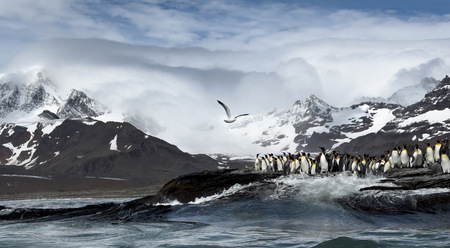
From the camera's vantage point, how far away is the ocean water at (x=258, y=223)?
29.1 m

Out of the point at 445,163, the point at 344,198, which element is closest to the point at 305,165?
the point at 445,163

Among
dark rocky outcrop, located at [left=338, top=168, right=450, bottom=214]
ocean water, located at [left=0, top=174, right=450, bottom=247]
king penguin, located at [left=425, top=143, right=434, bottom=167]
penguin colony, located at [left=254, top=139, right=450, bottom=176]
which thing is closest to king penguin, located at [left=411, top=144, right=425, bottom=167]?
penguin colony, located at [left=254, top=139, right=450, bottom=176]

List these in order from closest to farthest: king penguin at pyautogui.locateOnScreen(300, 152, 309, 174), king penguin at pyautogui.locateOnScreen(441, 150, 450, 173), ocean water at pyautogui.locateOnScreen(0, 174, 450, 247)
→ 1. ocean water at pyautogui.locateOnScreen(0, 174, 450, 247)
2. king penguin at pyautogui.locateOnScreen(441, 150, 450, 173)
3. king penguin at pyautogui.locateOnScreen(300, 152, 309, 174)

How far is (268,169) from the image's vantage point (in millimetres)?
58688

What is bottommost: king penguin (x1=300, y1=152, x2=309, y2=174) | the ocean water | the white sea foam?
the ocean water

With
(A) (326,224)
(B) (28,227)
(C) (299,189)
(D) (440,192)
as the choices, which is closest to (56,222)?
(B) (28,227)

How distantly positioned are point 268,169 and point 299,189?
56.6 ft

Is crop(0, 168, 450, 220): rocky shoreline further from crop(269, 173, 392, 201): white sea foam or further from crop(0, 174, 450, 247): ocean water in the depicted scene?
crop(269, 173, 392, 201): white sea foam

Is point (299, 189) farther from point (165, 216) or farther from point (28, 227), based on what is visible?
point (28, 227)

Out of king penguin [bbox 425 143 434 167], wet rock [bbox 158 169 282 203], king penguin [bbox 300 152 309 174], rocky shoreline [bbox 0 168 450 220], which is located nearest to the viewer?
rocky shoreline [bbox 0 168 450 220]

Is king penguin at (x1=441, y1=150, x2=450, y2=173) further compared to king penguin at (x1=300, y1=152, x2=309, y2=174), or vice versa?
king penguin at (x1=300, y1=152, x2=309, y2=174)

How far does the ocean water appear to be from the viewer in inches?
1147

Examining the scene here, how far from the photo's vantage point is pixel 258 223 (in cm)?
3500

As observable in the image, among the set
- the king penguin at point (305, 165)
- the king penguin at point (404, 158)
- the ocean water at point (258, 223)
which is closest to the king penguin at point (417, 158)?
the king penguin at point (404, 158)
